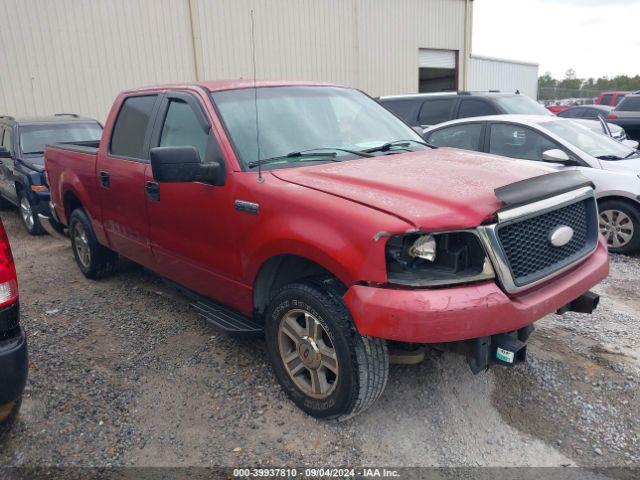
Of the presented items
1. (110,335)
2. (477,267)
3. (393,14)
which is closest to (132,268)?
(110,335)

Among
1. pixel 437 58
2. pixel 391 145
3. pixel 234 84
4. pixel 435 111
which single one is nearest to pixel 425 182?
pixel 391 145

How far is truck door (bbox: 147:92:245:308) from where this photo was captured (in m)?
3.43

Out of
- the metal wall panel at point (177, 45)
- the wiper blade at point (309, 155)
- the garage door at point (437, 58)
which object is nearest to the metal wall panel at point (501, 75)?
the garage door at point (437, 58)

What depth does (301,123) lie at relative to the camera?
12.2 ft

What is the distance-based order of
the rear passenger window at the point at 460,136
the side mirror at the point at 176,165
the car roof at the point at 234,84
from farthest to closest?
the rear passenger window at the point at 460,136
the car roof at the point at 234,84
the side mirror at the point at 176,165

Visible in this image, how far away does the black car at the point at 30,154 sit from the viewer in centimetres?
757

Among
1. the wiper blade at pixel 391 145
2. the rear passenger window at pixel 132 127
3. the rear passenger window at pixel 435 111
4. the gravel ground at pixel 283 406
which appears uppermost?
the rear passenger window at pixel 132 127

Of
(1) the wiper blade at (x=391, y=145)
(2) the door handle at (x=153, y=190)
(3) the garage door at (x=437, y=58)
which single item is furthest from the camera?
(3) the garage door at (x=437, y=58)

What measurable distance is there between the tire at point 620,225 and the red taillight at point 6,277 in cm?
595

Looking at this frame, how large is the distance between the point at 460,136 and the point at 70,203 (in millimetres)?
4934

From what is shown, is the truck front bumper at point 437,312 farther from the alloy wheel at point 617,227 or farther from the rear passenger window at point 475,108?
the rear passenger window at point 475,108

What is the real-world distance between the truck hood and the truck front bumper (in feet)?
1.06

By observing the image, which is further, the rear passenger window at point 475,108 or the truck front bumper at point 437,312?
the rear passenger window at point 475,108

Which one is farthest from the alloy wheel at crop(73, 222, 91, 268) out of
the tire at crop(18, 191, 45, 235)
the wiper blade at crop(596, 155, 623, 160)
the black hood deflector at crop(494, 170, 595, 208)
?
the wiper blade at crop(596, 155, 623, 160)
